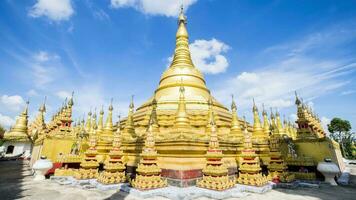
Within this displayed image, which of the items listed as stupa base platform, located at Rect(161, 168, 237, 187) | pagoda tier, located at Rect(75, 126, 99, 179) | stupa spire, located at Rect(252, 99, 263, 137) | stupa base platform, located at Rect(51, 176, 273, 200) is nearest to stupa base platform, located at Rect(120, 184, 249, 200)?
stupa base platform, located at Rect(51, 176, 273, 200)

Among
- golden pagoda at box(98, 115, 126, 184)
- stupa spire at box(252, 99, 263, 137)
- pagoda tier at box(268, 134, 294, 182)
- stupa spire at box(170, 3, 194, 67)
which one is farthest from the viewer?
stupa spire at box(170, 3, 194, 67)

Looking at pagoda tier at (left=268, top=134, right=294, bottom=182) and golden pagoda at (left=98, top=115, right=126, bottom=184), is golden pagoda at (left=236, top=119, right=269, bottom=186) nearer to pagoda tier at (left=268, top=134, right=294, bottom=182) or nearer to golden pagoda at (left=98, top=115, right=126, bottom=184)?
pagoda tier at (left=268, top=134, right=294, bottom=182)

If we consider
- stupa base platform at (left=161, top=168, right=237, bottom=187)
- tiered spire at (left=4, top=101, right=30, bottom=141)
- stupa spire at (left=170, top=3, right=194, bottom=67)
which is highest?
stupa spire at (left=170, top=3, right=194, bottom=67)

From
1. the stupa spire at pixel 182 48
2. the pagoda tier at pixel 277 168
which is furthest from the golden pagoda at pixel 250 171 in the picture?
the stupa spire at pixel 182 48

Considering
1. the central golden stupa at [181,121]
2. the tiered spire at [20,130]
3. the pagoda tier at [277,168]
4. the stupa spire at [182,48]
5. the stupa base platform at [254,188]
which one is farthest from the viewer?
the tiered spire at [20,130]

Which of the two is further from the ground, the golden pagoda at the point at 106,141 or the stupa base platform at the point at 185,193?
the golden pagoda at the point at 106,141

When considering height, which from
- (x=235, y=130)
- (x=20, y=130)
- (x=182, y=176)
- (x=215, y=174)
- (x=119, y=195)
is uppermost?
(x=20, y=130)

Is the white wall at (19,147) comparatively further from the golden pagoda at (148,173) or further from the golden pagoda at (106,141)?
the golden pagoda at (148,173)

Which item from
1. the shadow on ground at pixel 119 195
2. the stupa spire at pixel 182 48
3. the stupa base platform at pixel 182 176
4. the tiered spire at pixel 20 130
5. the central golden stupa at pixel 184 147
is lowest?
the shadow on ground at pixel 119 195

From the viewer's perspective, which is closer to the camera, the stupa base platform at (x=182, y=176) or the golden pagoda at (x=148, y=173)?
the golden pagoda at (x=148, y=173)

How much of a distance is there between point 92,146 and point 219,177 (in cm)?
773

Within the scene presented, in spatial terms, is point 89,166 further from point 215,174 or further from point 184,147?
point 215,174

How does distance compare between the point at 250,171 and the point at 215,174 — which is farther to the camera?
the point at 250,171

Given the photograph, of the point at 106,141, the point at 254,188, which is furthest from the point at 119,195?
the point at 106,141
